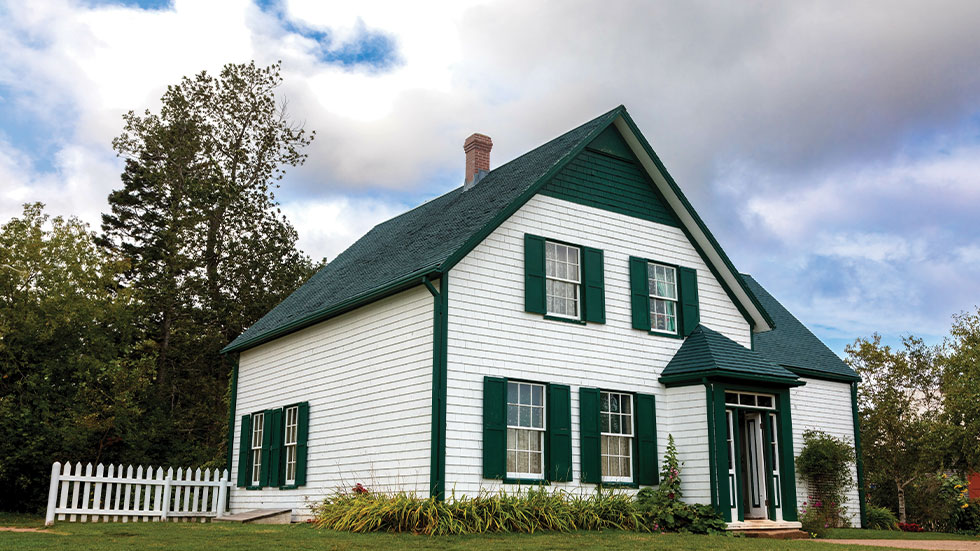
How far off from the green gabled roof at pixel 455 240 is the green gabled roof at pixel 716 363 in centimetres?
198

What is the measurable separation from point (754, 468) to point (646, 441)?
8.71 ft

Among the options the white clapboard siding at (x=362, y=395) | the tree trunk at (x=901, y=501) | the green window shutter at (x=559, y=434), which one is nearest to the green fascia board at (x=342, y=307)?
the white clapboard siding at (x=362, y=395)

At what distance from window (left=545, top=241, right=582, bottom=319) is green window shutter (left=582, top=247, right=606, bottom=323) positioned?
15 centimetres

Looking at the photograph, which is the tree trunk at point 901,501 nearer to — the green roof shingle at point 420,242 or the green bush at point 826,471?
the green bush at point 826,471

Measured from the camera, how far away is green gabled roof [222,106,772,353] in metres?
15.0

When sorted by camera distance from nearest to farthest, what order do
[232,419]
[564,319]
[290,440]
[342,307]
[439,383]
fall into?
[439,383] < [564,319] < [342,307] < [290,440] < [232,419]

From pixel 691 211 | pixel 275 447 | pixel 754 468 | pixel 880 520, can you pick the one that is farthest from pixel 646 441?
pixel 880 520

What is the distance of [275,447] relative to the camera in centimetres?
1844

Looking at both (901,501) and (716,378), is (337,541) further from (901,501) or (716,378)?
(901,501)

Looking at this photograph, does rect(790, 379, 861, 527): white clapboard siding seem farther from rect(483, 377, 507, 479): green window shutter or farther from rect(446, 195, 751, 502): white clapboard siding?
rect(483, 377, 507, 479): green window shutter

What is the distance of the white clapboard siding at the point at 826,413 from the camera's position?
21781mm

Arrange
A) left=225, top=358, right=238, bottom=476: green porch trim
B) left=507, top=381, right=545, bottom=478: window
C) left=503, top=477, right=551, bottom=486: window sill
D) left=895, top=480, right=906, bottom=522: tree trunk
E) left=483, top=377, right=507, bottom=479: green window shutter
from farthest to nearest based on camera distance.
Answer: left=895, top=480, right=906, bottom=522: tree trunk, left=225, top=358, right=238, bottom=476: green porch trim, left=507, top=381, right=545, bottom=478: window, left=503, top=477, right=551, bottom=486: window sill, left=483, top=377, right=507, bottom=479: green window shutter

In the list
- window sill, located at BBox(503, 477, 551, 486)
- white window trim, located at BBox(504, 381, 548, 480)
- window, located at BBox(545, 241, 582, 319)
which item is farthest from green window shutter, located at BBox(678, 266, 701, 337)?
window sill, located at BBox(503, 477, 551, 486)

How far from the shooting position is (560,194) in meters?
16.3
